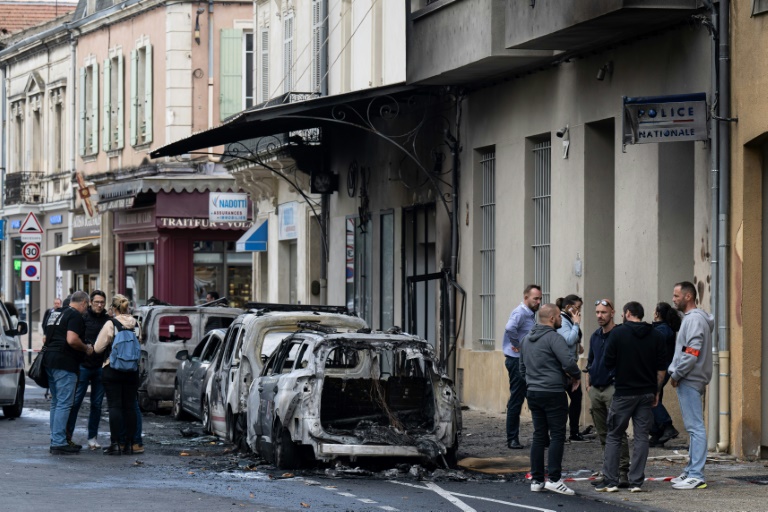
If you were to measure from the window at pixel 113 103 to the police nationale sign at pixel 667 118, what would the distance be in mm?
29641

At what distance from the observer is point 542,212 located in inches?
885

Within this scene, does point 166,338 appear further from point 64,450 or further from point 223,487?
point 223,487

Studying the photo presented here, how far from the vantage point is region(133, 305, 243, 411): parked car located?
24500mm

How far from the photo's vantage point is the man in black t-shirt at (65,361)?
58.9 feet

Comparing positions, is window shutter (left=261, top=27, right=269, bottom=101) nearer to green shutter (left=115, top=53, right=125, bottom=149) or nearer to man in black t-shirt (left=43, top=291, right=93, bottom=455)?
green shutter (left=115, top=53, right=125, bottom=149)

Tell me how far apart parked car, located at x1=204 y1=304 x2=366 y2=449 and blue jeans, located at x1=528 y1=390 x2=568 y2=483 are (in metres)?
3.72

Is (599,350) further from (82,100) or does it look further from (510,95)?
(82,100)

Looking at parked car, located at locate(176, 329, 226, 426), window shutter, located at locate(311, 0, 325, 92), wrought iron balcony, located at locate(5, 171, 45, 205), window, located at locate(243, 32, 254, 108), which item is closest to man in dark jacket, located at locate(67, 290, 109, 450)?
parked car, located at locate(176, 329, 226, 426)

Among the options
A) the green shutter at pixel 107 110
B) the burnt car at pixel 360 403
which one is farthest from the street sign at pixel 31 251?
the burnt car at pixel 360 403

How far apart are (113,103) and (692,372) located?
3390cm

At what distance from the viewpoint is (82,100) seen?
161ft

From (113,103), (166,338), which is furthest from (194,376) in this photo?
(113,103)

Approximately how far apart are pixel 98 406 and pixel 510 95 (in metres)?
7.92

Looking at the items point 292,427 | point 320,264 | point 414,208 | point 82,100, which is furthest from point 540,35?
point 82,100
